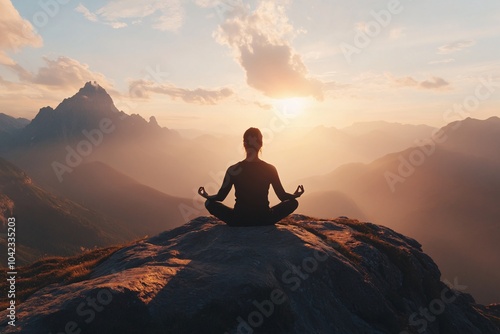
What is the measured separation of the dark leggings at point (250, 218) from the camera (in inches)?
599

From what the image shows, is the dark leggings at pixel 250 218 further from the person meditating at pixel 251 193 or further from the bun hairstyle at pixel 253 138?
the bun hairstyle at pixel 253 138

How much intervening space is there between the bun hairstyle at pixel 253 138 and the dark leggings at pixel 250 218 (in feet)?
9.72

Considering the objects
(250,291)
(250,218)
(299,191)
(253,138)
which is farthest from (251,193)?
(250,291)

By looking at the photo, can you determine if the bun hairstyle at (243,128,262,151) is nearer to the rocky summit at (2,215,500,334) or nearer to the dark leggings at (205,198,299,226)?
the dark leggings at (205,198,299,226)

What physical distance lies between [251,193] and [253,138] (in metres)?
2.60

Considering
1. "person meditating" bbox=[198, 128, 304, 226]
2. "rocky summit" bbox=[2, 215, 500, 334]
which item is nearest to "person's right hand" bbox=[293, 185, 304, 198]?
"person meditating" bbox=[198, 128, 304, 226]

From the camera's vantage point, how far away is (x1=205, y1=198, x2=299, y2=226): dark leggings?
15.2m

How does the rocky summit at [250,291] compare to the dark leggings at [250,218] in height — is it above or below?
below

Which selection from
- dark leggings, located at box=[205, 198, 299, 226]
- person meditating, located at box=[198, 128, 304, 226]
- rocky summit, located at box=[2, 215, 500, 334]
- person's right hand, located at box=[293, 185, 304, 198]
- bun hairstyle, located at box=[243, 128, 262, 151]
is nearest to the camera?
rocky summit, located at box=[2, 215, 500, 334]

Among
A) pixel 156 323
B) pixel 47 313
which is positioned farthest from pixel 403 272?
pixel 47 313

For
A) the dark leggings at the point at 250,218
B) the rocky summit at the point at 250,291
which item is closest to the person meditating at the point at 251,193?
the dark leggings at the point at 250,218

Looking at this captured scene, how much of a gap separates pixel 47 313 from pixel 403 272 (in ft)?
52.4

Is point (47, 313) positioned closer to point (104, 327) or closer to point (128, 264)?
point (104, 327)

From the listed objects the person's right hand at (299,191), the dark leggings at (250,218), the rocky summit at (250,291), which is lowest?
the rocky summit at (250,291)
